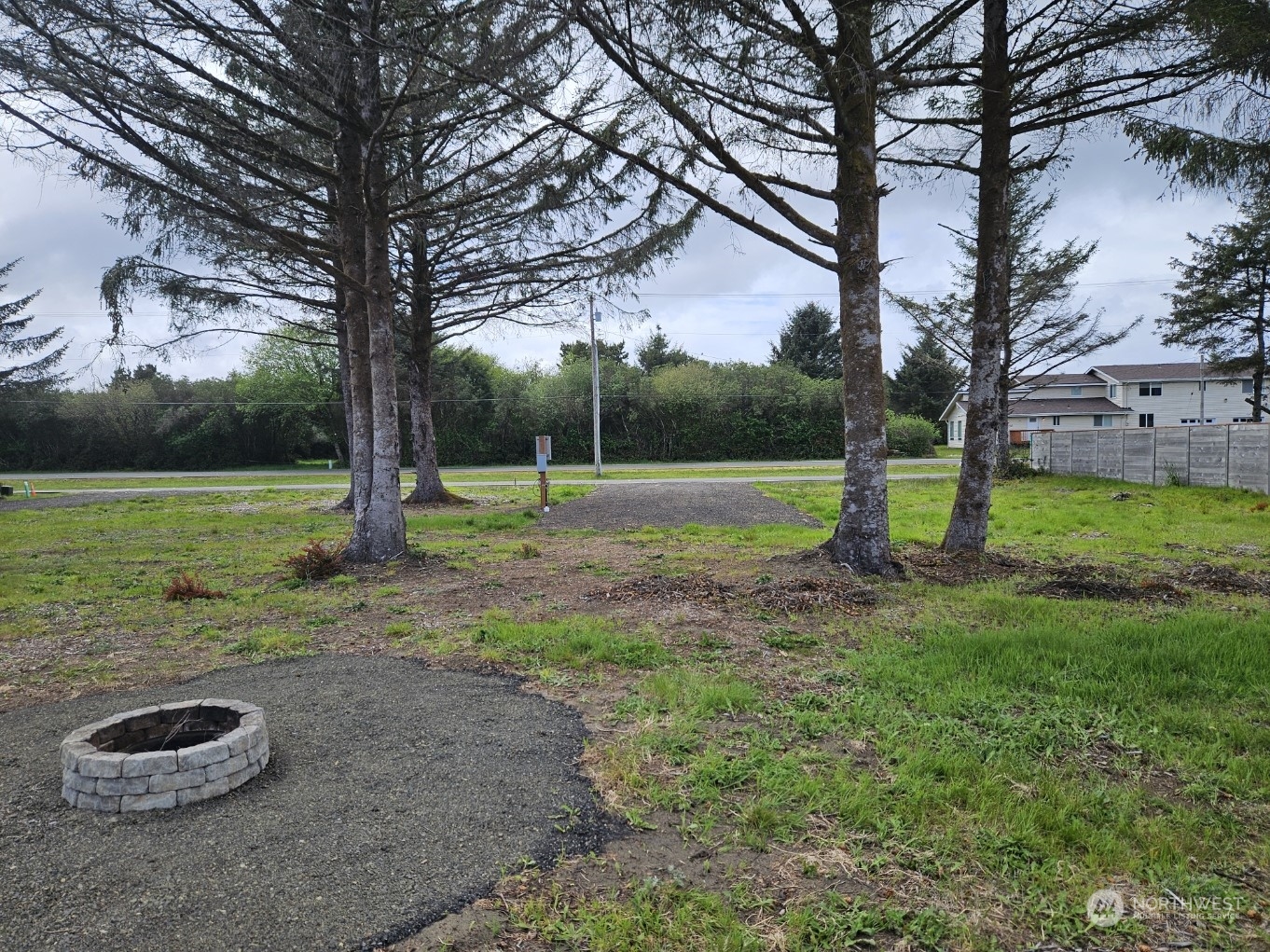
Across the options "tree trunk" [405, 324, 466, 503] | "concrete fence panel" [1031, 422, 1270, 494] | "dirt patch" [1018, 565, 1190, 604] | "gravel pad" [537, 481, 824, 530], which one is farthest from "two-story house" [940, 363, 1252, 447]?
"dirt patch" [1018, 565, 1190, 604]

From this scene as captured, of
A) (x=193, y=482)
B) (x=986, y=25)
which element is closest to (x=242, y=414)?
(x=193, y=482)

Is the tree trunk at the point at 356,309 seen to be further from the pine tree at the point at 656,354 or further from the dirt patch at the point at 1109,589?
the pine tree at the point at 656,354

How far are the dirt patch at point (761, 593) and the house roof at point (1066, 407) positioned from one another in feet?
146

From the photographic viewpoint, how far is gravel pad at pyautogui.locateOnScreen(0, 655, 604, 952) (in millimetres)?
2188

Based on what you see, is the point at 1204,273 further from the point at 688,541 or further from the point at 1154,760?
the point at 1154,760

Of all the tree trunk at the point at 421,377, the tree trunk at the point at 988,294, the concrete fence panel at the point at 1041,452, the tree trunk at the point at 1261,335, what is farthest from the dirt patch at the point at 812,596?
the tree trunk at the point at 1261,335

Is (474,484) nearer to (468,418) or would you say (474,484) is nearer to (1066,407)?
(468,418)

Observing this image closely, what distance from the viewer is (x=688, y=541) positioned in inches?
394

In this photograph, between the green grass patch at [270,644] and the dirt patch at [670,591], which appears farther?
the dirt patch at [670,591]

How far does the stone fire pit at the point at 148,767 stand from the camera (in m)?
2.85

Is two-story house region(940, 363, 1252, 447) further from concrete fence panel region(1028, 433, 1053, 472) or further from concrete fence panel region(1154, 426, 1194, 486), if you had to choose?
concrete fence panel region(1154, 426, 1194, 486)

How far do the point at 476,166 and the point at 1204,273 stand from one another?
2646 cm

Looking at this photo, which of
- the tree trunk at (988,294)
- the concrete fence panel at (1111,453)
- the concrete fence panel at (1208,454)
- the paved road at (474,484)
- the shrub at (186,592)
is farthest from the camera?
the paved road at (474,484)

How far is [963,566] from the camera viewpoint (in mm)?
7398
